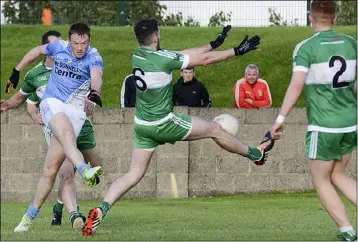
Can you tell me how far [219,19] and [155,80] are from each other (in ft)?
51.2

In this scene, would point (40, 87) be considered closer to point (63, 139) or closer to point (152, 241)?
point (63, 139)

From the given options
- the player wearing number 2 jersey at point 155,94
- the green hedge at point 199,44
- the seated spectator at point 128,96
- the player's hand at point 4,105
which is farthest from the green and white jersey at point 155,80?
the green hedge at point 199,44

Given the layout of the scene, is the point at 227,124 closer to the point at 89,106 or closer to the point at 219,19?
the point at 89,106

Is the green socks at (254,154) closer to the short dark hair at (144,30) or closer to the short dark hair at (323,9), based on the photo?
the short dark hair at (144,30)

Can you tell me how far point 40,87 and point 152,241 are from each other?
12.7 feet

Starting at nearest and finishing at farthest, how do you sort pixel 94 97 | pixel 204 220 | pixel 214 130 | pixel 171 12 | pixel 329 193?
pixel 329 193, pixel 94 97, pixel 214 130, pixel 204 220, pixel 171 12

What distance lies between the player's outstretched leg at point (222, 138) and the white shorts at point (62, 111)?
1.41 metres

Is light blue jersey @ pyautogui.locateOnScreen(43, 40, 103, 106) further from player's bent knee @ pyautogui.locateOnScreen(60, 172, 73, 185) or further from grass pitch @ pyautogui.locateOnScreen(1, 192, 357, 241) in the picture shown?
grass pitch @ pyautogui.locateOnScreen(1, 192, 357, 241)

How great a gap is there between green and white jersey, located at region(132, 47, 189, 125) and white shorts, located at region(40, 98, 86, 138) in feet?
3.45

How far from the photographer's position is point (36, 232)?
12.9m

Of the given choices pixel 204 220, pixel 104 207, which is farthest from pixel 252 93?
pixel 104 207

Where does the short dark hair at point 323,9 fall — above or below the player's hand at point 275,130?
above

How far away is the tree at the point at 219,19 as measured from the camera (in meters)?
27.4

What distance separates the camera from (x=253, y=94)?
21469 millimetres
